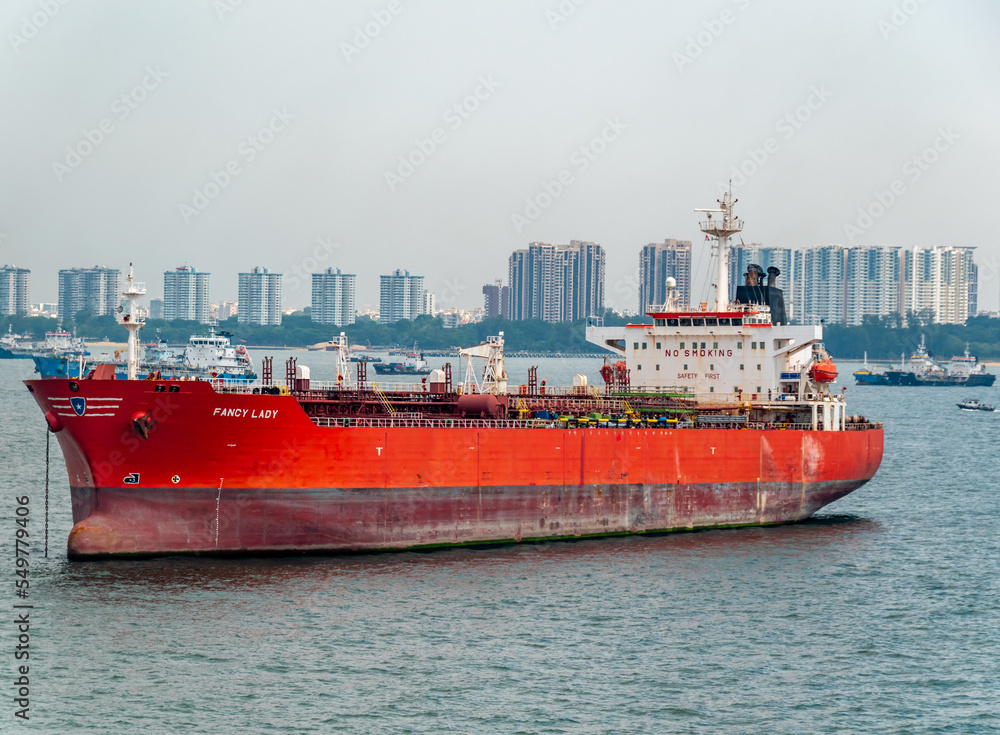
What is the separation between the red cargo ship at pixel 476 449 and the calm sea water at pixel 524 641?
78 centimetres

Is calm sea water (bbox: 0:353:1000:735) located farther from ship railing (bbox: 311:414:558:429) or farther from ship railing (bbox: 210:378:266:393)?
ship railing (bbox: 210:378:266:393)

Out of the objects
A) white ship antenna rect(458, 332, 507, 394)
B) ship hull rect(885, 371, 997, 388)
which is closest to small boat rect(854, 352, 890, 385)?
ship hull rect(885, 371, 997, 388)

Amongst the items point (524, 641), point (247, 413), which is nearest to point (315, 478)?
point (247, 413)

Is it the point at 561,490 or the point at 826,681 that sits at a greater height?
the point at 561,490

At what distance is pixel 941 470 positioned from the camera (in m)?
50.3

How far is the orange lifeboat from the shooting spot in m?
35.2

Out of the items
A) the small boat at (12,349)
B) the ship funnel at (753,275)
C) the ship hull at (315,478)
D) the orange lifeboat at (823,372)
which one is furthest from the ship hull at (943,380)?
the small boat at (12,349)

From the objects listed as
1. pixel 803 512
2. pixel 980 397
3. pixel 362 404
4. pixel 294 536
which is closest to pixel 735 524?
pixel 803 512

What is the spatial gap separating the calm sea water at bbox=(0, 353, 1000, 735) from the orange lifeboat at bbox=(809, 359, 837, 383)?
6.00 meters

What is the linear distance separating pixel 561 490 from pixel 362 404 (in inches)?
218

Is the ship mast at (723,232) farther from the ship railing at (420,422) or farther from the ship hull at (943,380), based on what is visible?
the ship hull at (943,380)

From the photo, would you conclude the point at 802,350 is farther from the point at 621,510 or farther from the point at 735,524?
the point at 621,510

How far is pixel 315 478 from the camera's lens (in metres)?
26.3

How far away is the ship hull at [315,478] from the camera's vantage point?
25219 mm
